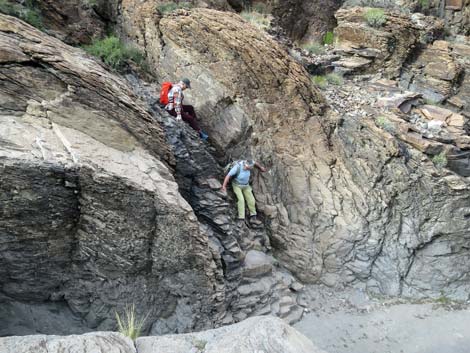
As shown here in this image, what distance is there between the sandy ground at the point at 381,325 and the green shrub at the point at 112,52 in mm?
8364

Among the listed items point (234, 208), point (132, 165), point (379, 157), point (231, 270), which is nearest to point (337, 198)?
point (379, 157)

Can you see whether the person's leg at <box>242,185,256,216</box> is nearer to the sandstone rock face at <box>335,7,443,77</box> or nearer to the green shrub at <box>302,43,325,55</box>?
the green shrub at <box>302,43,325,55</box>

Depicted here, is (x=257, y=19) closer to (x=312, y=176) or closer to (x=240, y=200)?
(x=312, y=176)

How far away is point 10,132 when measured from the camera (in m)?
6.92

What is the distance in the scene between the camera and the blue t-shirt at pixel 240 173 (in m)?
10.3

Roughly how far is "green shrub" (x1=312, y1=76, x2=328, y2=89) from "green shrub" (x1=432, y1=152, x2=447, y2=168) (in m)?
4.21

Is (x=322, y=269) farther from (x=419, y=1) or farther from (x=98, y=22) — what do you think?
(x=419, y=1)

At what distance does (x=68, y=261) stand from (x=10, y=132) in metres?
2.80

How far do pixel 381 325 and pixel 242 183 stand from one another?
5175 mm

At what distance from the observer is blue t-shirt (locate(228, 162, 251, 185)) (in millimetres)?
10328

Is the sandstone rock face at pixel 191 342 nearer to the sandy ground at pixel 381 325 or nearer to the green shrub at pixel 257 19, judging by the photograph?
the sandy ground at pixel 381 325

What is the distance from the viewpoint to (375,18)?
14.7 m

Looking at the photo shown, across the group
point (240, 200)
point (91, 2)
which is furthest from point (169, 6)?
point (240, 200)

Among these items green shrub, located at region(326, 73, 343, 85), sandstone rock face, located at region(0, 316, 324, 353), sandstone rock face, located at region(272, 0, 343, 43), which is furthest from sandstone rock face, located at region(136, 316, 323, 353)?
sandstone rock face, located at region(272, 0, 343, 43)
